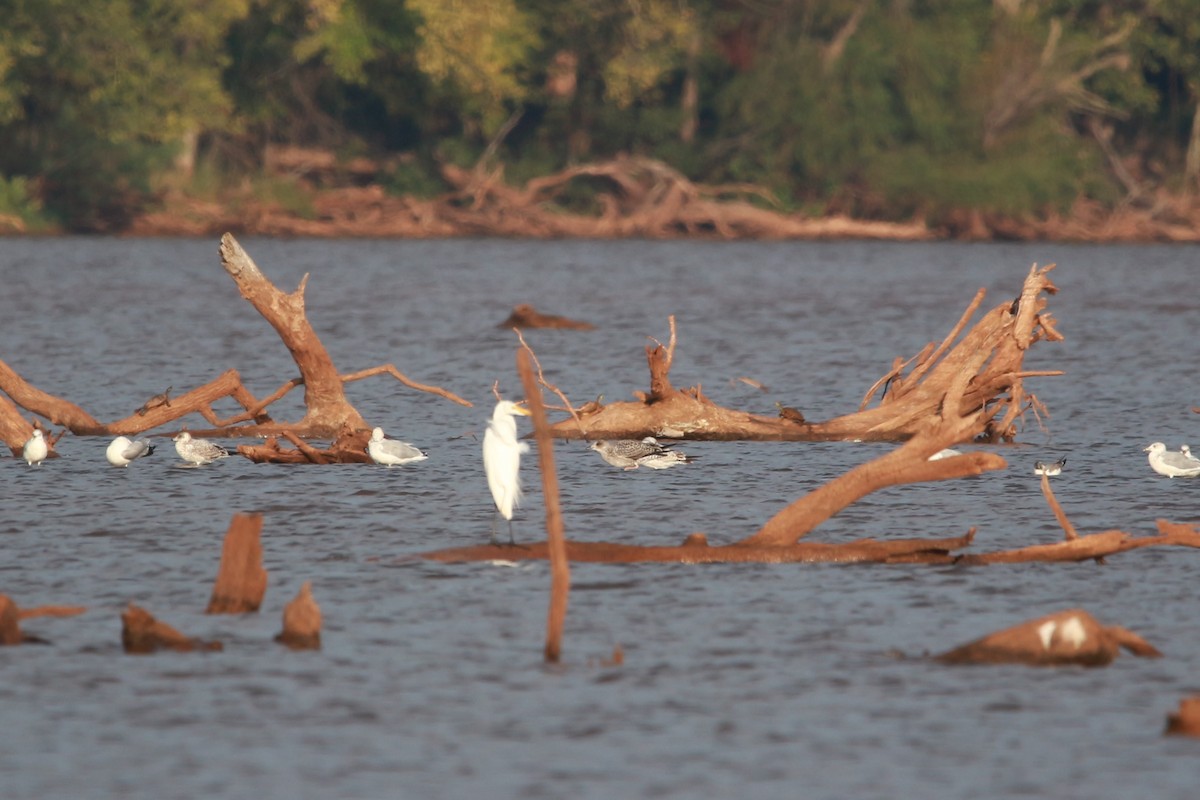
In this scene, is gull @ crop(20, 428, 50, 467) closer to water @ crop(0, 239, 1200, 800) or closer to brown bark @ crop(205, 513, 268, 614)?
→ water @ crop(0, 239, 1200, 800)

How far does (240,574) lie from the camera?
41.5 feet

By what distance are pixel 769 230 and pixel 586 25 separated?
9115 millimetres

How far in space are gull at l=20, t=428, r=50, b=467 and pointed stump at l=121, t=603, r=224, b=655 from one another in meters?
7.38

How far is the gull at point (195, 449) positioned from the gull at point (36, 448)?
46.6 inches

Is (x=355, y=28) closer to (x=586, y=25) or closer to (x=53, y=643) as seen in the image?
(x=586, y=25)

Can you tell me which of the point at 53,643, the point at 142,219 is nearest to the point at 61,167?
the point at 142,219

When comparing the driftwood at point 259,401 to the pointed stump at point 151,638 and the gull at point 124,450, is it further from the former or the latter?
the pointed stump at point 151,638

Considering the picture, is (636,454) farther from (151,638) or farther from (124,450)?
(151,638)

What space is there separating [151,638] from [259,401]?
8.32m

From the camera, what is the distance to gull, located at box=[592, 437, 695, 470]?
19016 millimetres

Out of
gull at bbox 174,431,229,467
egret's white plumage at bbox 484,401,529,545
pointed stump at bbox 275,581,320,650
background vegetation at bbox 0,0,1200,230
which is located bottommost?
gull at bbox 174,431,229,467

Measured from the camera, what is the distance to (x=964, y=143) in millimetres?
69188

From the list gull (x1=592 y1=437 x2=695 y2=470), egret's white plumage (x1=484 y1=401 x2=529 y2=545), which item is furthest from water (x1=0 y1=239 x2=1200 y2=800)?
egret's white plumage (x1=484 y1=401 x2=529 y2=545)

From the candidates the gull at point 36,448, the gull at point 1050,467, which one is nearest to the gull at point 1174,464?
the gull at point 1050,467
